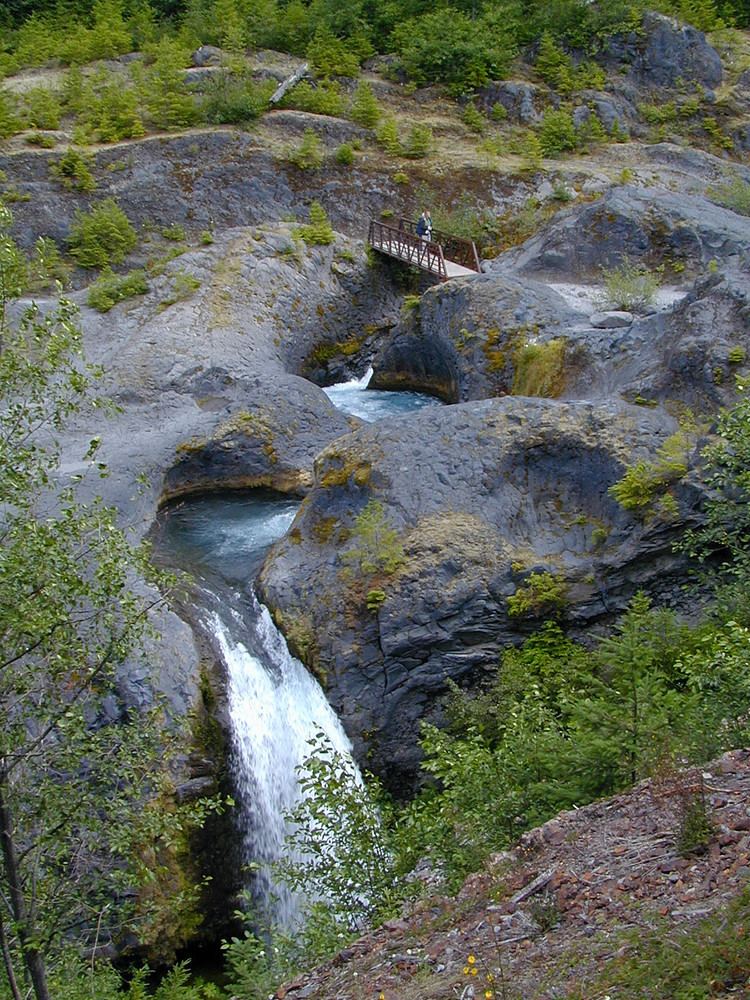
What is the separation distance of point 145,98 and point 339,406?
1899 cm

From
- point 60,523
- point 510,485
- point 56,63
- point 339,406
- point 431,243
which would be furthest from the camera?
point 56,63

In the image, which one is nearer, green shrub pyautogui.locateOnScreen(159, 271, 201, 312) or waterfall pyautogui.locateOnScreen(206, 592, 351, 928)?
waterfall pyautogui.locateOnScreen(206, 592, 351, 928)

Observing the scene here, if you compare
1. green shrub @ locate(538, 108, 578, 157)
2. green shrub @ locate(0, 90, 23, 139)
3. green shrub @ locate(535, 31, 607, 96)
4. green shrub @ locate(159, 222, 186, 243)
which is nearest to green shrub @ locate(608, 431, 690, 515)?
green shrub @ locate(159, 222, 186, 243)

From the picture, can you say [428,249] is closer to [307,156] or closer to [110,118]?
[307,156]

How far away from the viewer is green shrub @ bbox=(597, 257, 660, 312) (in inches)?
848

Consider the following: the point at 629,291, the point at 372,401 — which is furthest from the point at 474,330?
the point at 372,401

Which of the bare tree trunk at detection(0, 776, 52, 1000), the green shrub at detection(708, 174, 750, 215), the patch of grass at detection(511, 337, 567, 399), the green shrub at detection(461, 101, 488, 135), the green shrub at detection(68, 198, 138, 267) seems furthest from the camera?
the green shrub at detection(461, 101, 488, 135)

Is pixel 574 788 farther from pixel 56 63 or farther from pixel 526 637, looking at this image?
pixel 56 63

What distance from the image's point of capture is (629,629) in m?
9.48

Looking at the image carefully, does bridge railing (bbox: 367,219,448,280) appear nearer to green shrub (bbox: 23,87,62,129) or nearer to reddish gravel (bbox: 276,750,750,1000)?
green shrub (bbox: 23,87,62,129)

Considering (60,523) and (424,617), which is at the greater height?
(60,523)

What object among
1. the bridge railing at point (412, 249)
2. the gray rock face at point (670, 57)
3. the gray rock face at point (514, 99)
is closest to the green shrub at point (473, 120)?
the gray rock face at point (514, 99)

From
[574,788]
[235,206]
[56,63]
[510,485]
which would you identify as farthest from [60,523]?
[56,63]

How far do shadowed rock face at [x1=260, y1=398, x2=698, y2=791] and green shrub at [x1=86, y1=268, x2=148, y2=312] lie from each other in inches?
435
